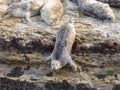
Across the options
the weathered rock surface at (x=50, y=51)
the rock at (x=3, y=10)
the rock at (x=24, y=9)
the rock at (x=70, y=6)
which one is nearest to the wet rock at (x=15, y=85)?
the weathered rock surface at (x=50, y=51)

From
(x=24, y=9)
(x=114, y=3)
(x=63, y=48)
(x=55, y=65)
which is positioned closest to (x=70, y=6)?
(x=114, y=3)

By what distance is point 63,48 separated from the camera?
9047 mm

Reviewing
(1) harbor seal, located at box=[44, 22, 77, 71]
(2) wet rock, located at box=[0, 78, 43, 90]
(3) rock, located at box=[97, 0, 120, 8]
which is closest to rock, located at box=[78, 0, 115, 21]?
(3) rock, located at box=[97, 0, 120, 8]

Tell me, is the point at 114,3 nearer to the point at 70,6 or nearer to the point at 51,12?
the point at 70,6

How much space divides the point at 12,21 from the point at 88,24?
2361 mm

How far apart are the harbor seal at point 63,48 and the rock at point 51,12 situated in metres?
0.71

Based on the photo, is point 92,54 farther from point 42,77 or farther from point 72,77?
point 42,77

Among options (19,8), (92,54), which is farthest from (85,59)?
(19,8)

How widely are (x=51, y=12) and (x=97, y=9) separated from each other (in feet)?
4.93

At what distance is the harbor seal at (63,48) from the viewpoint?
28.7ft

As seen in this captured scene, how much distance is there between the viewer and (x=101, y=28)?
9914 millimetres

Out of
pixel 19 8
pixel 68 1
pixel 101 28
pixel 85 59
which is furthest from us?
pixel 68 1

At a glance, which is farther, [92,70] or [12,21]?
[12,21]

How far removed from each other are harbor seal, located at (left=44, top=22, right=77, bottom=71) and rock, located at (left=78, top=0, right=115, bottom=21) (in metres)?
1.28
